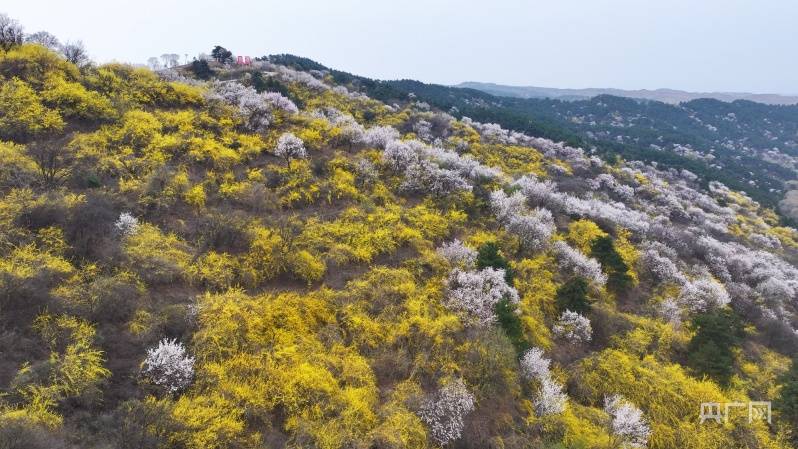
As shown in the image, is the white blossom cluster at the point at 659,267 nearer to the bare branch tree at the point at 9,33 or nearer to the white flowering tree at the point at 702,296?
the white flowering tree at the point at 702,296

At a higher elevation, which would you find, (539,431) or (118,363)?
(118,363)

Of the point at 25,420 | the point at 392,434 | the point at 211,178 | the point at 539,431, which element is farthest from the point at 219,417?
the point at 211,178

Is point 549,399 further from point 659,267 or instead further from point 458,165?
point 458,165

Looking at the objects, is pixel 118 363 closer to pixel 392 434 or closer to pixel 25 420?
pixel 25 420

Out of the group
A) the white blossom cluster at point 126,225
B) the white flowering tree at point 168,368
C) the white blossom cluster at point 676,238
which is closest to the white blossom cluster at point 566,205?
the white blossom cluster at point 676,238

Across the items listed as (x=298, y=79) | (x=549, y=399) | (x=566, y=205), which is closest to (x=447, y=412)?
(x=549, y=399)

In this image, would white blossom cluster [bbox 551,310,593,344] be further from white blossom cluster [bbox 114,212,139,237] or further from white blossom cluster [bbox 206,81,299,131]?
white blossom cluster [bbox 206,81,299,131]
